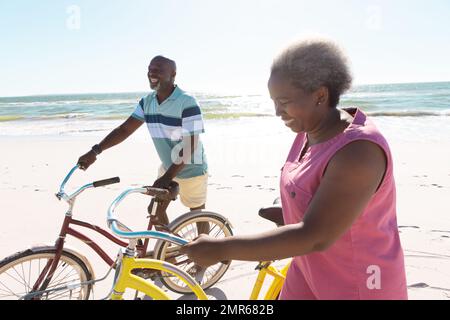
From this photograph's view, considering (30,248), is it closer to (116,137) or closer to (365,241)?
(116,137)

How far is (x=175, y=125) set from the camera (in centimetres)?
348

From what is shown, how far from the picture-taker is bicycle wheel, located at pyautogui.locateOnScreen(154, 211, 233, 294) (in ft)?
10.8

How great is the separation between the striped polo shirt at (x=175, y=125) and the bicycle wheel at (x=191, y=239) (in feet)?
1.34

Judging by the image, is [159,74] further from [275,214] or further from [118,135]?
[275,214]

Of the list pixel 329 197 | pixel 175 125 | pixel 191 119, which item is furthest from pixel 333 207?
pixel 175 125

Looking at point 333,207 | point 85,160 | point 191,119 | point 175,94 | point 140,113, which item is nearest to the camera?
point 333,207

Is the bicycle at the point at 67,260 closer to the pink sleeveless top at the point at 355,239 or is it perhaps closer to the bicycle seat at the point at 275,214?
the bicycle seat at the point at 275,214

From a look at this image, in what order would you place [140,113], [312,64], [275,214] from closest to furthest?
[312,64] → [275,214] → [140,113]

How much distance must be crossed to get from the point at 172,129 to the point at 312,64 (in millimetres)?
2369
